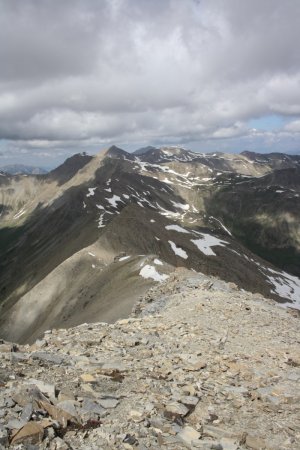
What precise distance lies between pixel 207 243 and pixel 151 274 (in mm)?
80646

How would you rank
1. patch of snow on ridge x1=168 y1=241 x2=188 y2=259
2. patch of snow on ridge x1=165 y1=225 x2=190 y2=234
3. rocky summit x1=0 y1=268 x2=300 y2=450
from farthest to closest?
patch of snow on ridge x1=165 y1=225 x2=190 y2=234
patch of snow on ridge x1=168 y1=241 x2=188 y2=259
rocky summit x1=0 y1=268 x2=300 y2=450

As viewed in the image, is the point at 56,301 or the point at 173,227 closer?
the point at 56,301

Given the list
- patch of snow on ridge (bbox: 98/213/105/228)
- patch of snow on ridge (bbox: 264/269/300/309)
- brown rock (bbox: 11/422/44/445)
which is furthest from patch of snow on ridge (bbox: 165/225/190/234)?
brown rock (bbox: 11/422/44/445)

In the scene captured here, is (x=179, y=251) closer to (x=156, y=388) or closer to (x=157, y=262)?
(x=157, y=262)

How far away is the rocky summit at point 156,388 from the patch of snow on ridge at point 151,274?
4154cm

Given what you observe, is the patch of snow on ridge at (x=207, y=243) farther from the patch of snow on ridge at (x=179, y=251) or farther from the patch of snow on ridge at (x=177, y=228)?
the patch of snow on ridge at (x=179, y=251)

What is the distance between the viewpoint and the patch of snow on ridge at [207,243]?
141 metres

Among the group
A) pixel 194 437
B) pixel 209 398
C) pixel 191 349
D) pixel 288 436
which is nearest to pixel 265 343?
pixel 191 349

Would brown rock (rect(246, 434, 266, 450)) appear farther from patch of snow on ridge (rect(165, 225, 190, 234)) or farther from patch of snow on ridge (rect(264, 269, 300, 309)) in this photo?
patch of snow on ridge (rect(165, 225, 190, 234))

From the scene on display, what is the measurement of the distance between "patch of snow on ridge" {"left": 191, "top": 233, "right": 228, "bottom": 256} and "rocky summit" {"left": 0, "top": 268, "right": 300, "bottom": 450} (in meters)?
112

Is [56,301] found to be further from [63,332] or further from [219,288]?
[63,332]

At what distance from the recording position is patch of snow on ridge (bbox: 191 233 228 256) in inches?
5536

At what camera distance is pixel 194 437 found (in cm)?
1380

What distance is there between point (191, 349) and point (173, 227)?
134m
